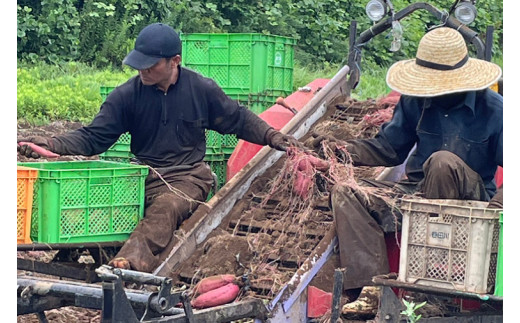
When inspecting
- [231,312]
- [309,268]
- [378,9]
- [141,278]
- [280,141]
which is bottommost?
[231,312]

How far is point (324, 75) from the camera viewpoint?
44.2 feet

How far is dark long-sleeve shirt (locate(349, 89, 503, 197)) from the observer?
229 inches

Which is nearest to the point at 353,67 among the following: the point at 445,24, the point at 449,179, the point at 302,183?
the point at 445,24

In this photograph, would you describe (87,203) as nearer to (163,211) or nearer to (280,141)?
(163,211)

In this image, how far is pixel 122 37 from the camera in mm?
13469

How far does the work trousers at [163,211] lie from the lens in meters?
6.06

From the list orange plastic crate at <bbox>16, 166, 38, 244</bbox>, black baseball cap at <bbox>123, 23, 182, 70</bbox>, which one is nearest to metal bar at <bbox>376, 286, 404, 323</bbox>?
orange plastic crate at <bbox>16, 166, 38, 244</bbox>

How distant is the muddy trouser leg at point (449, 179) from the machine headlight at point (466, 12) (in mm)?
2402

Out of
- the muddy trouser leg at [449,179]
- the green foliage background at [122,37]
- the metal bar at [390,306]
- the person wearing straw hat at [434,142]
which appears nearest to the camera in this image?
the metal bar at [390,306]

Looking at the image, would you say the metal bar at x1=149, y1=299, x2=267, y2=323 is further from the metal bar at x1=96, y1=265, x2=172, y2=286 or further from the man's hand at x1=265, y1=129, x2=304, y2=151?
the man's hand at x1=265, y1=129, x2=304, y2=151

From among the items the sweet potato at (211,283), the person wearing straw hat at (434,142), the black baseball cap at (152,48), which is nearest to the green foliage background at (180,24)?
the black baseball cap at (152,48)

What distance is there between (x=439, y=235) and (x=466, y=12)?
10.3 feet

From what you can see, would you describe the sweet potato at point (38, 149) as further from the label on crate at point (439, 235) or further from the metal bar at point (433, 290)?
the label on crate at point (439, 235)

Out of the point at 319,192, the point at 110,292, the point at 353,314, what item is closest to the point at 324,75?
the point at 319,192
